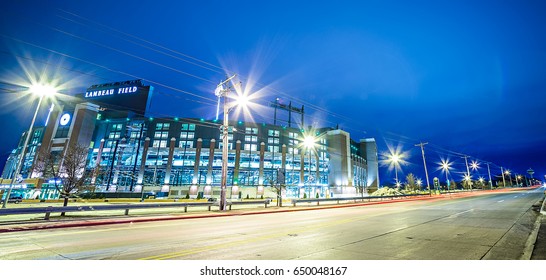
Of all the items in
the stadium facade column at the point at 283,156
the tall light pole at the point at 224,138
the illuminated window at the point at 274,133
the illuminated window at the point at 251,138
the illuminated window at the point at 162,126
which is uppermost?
the illuminated window at the point at 274,133

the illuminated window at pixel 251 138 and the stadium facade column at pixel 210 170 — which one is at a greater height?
the illuminated window at pixel 251 138

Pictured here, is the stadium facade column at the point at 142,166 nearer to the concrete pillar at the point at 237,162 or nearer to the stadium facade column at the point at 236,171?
the stadium facade column at the point at 236,171

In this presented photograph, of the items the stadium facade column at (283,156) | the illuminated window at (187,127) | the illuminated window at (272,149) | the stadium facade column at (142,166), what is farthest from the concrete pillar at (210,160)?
the stadium facade column at (283,156)

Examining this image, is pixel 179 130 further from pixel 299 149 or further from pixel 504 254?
pixel 504 254

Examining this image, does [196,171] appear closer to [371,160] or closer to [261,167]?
[261,167]

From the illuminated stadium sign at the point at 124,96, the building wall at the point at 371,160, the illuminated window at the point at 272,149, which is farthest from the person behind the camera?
the building wall at the point at 371,160

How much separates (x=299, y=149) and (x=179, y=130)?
4033 cm

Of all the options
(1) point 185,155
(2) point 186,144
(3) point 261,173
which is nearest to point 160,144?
(2) point 186,144

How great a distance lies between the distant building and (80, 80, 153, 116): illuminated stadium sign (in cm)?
34

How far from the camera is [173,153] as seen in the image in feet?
231

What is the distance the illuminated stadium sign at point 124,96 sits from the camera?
291 feet

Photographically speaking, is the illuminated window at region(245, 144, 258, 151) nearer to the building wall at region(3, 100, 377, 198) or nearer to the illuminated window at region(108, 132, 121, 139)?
the building wall at region(3, 100, 377, 198)

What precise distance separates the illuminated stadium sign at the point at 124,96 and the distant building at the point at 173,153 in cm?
34
